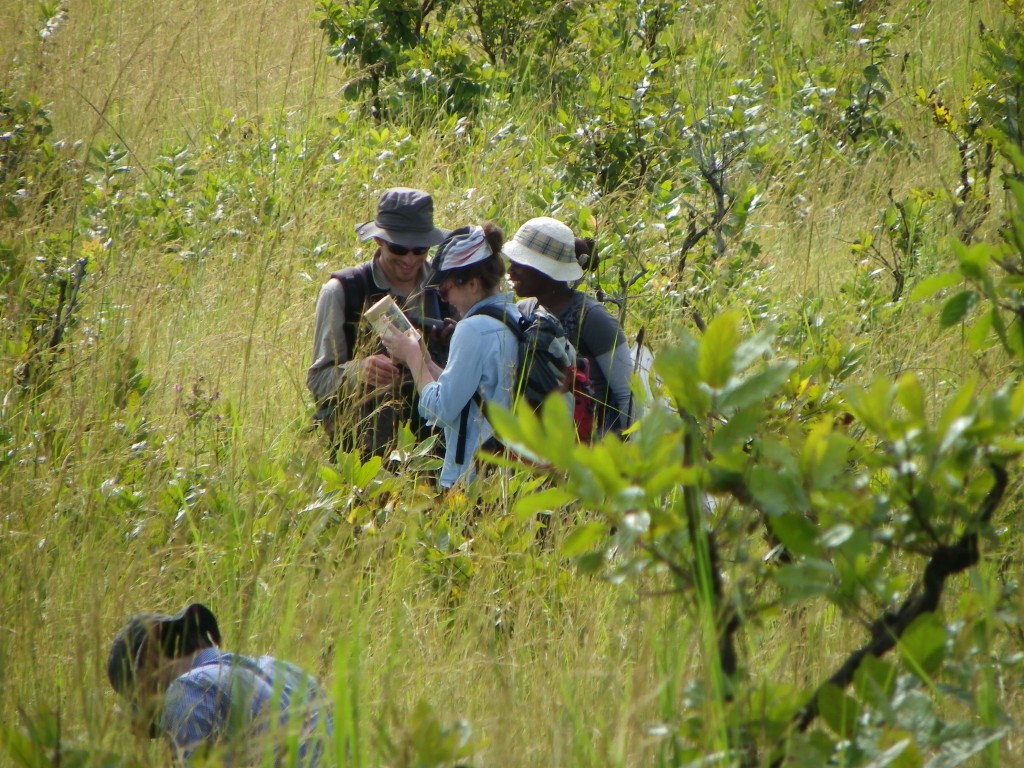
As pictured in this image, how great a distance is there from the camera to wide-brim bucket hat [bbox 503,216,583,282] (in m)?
3.85

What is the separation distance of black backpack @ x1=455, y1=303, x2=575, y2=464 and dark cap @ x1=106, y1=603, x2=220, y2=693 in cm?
140

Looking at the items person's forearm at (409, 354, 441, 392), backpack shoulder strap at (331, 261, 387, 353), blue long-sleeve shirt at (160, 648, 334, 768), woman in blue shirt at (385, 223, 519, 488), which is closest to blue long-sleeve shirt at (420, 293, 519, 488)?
woman in blue shirt at (385, 223, 519, 488)

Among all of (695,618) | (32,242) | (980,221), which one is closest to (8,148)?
(32,242)

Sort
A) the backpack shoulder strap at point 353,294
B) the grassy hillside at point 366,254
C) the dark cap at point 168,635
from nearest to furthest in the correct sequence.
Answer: the grassy hillside at point 366,254 < the dark cap at point 168,635 < the backpack shoulder strap at point 353,294

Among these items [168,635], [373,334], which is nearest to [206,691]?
[168,635]

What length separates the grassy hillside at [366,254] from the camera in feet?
6.15

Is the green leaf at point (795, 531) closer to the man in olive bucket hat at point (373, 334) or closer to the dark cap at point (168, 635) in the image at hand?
the dark cap at point (168, 635)

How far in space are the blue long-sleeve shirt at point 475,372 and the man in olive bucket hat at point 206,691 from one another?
1.32 metres

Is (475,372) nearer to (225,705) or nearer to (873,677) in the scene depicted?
(225,705)

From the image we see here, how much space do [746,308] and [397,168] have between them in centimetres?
277

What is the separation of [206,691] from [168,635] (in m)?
0.23

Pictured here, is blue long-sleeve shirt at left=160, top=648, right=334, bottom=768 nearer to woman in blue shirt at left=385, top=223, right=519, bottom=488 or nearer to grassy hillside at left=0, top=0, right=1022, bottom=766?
grassy hillside at left=0, top=0, right=1022, bottom=766

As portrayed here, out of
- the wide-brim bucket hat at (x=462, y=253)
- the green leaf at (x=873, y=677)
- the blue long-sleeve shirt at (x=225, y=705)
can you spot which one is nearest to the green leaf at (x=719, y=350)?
the green leaf at (x=873, y=677)

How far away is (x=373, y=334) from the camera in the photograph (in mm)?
4062
